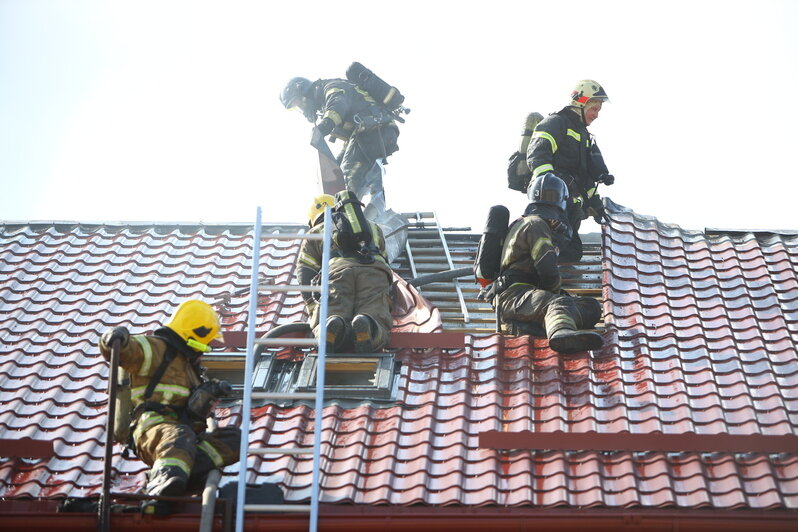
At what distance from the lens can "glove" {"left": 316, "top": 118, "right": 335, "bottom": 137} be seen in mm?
13648

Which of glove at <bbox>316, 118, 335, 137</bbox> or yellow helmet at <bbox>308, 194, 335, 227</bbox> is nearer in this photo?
yellow helmet at <bbox>308, 194, 335, 227</bbox>

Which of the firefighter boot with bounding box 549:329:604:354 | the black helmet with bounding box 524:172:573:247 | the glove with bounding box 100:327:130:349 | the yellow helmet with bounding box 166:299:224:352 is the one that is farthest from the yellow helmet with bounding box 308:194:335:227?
the glove with bounding box 100:327:130:349

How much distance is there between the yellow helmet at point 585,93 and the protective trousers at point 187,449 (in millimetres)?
5280

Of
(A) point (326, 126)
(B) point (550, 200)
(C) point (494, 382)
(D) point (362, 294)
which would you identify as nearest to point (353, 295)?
(D) point (362, 294)

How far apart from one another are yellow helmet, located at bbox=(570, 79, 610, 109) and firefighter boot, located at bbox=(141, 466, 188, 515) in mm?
5873

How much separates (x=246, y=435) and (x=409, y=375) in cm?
233

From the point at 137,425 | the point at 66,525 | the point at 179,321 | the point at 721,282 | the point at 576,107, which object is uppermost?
the point at 576,107

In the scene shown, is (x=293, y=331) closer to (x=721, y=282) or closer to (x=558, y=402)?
Answer: (x=558, y=402)

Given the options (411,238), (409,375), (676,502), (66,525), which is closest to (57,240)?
(411,238)

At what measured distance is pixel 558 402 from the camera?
9.30 meters

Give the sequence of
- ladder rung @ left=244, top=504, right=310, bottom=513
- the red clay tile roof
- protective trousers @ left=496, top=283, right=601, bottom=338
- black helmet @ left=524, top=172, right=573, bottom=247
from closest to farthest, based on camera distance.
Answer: ladder rung @ left=244, top=504, right=310, bottom=513, the red clay tile roof, protective trousers @ left=496, top=283, right=601, bottom=338, black helmet @ left=524, top=172, right=573, bottom=247

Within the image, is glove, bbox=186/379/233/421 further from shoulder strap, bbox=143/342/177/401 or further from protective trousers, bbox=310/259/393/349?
protective trousers, bbox=310/259/393/349

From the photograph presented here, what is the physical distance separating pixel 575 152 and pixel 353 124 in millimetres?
2785

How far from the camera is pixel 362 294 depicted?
34.2 feet
